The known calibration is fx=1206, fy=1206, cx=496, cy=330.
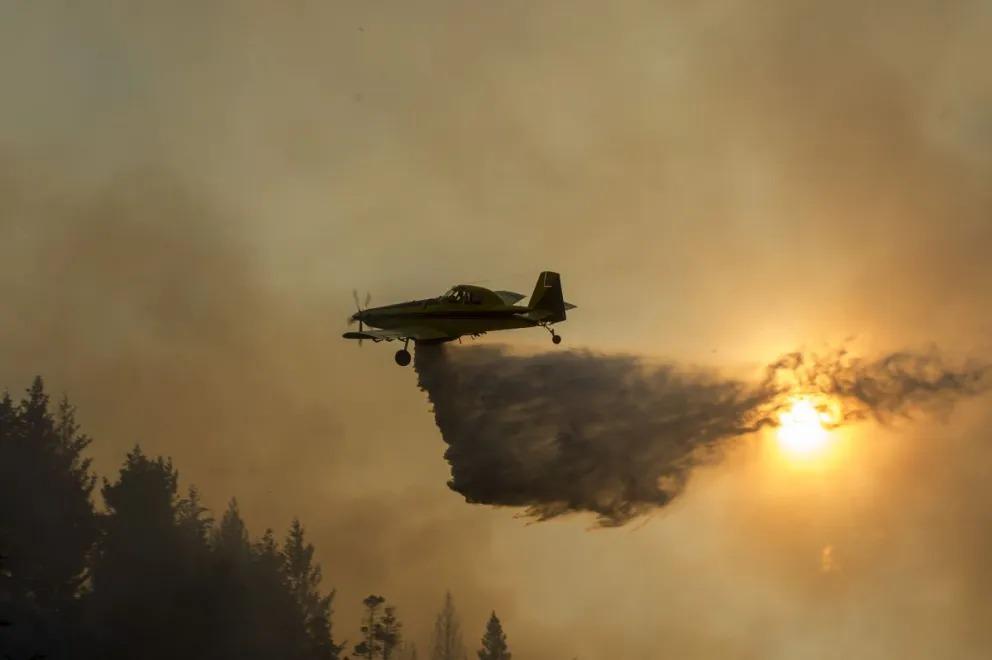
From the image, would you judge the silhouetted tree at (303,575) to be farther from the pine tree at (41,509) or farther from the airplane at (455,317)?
the airplane at (455,317)

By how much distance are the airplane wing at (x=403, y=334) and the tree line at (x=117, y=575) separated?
40.1 metres

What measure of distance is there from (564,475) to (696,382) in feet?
35.0

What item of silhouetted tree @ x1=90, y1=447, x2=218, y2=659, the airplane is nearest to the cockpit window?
the airplane

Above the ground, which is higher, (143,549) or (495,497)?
Result: (143,549)

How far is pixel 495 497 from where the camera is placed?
60.0m

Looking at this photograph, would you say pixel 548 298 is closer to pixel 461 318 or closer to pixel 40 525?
pixel 461 318

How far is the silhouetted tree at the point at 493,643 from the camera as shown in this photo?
4879 inches

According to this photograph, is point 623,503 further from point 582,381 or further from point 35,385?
point 35,385

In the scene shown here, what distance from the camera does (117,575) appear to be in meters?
91.2

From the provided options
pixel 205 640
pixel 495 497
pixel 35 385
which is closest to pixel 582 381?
pixel 495 497

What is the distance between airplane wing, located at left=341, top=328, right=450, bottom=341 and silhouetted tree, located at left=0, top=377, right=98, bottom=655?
4092cm

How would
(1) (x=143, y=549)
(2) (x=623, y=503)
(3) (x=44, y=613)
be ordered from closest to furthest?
→ (2) (x=623, y=503)
(3) (x=44, y=613)
(1) (x=143, y=549)

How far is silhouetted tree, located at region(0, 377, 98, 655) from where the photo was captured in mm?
84800

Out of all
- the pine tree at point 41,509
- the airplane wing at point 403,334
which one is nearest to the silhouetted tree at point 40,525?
the pine tree at point 41,509
